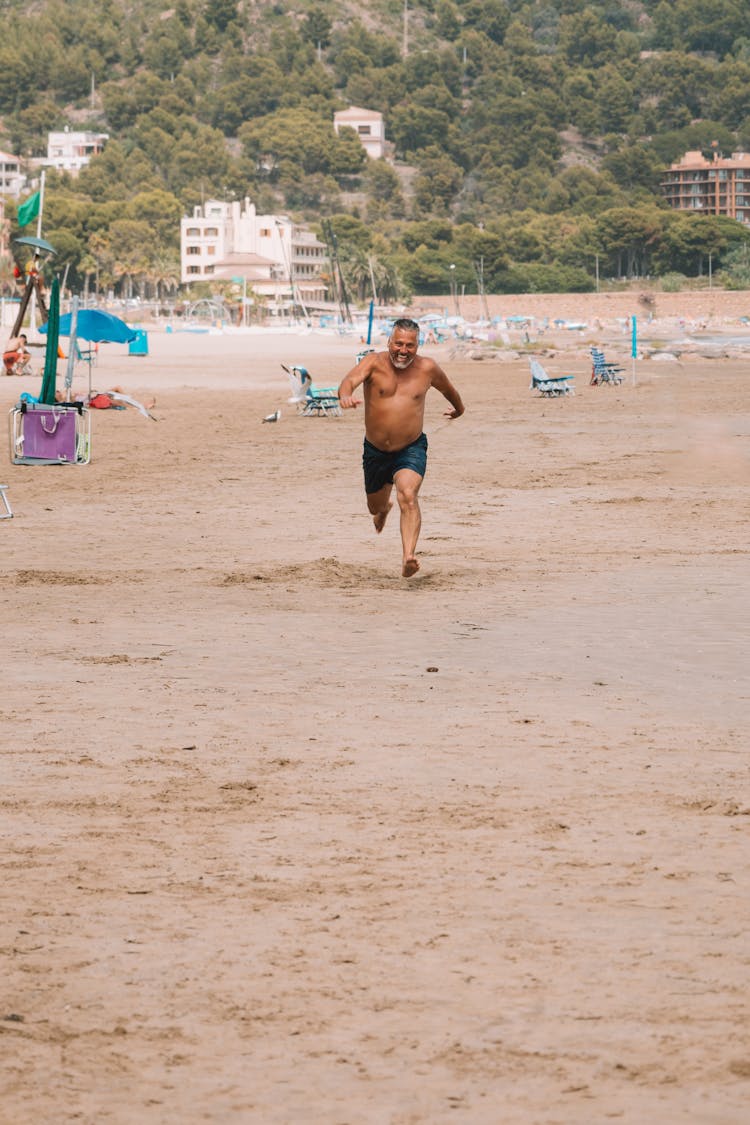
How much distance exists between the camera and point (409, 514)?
880 centimetres

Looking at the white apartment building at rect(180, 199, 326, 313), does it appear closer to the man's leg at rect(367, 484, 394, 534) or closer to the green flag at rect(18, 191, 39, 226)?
the green flag at rect(18, 191, 39, 226)

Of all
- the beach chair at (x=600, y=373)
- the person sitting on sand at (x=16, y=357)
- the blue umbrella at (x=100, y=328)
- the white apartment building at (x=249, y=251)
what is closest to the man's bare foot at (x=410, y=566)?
the blue umbrella at (x=100, y=328)

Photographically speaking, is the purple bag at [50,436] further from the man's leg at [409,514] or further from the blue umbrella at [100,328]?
the man's leg at [409,514]

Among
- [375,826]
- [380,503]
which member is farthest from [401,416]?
[375,826]

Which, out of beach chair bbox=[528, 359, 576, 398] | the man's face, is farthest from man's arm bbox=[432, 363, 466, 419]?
beach chair bbox=[528, 359, 576, 398]

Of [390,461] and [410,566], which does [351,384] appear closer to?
[390,461]

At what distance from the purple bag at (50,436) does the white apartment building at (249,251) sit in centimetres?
12541

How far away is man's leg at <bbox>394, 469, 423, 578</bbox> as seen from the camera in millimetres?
8742

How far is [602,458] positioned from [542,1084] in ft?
44.3

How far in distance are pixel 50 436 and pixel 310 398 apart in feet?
24.1

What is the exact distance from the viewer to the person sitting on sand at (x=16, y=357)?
30016 mm

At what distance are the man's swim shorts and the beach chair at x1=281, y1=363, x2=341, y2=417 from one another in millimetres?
13106

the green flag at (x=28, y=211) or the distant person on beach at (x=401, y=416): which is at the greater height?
the green flag at (x=28, y=211)

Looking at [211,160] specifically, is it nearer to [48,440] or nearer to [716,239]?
[716,239]
